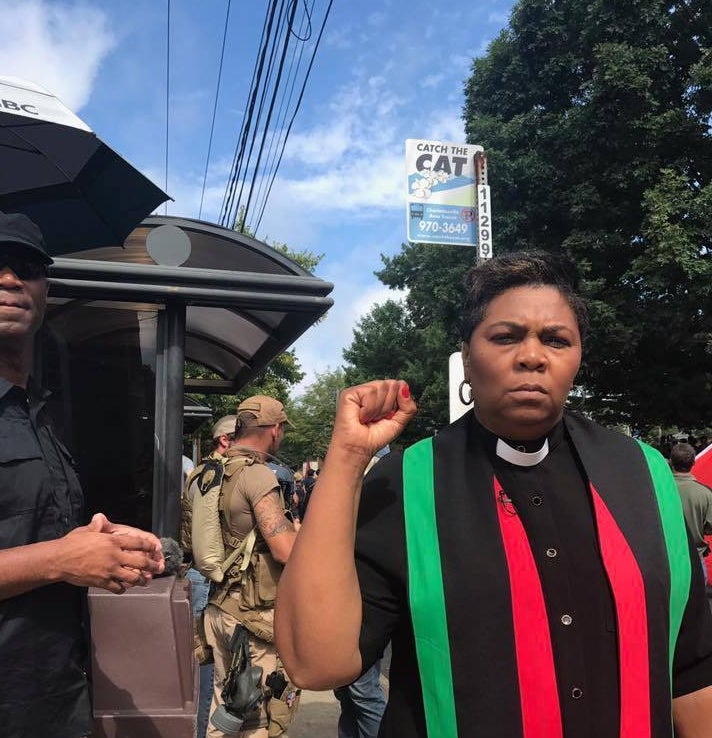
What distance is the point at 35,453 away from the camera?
164 cm

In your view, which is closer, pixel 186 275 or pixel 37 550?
pixel 37 550

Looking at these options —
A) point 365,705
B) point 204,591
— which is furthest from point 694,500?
point 204,591

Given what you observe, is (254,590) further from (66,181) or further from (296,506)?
(296,506)

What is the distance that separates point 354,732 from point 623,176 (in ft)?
40.1

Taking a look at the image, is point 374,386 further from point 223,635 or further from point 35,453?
point 223,635

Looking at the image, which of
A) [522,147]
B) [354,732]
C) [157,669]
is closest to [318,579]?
→ [157,669]

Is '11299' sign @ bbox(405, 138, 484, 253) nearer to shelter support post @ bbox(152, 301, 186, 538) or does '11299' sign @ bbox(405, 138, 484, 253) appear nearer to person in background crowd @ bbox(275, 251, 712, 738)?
shelter support post @ bbox(152, 301, 186, 538)

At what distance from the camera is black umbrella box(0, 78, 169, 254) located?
2660 millimetres

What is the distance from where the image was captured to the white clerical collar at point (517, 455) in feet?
4.75

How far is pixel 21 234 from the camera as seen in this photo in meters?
1.78

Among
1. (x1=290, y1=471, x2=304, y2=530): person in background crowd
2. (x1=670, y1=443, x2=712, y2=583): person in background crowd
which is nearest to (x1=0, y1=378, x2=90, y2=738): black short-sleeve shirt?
(x1=290, y1=471, x2=304, y2=530): person in background crowd

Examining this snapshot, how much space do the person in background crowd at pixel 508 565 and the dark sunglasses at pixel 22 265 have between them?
1.05m

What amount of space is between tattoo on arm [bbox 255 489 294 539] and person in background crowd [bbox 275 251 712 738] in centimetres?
217

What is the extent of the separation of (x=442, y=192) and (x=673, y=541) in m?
5.20
